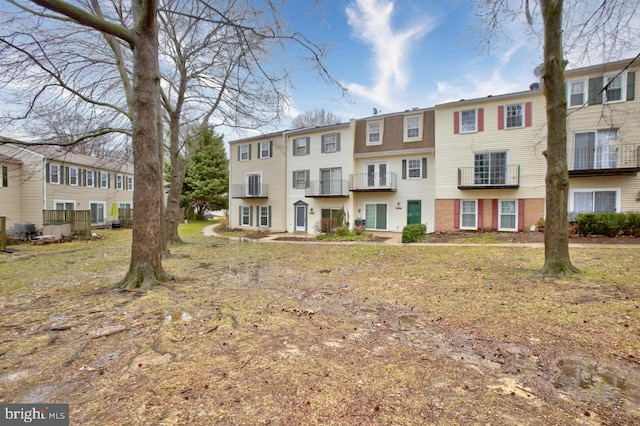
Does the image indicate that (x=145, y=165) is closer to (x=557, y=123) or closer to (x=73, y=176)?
(x=557, y=123)

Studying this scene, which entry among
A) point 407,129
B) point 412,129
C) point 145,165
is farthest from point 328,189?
point 145,165

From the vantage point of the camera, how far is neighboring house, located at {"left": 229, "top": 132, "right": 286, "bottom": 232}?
74.1 ft

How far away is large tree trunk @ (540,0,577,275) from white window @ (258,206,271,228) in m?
18.7

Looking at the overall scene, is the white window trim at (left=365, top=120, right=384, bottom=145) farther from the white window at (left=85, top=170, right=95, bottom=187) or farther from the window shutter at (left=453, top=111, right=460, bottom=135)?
the white window at (left=85, top=170, right=95, bottom=187)

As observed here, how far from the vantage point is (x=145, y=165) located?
598 centimetres

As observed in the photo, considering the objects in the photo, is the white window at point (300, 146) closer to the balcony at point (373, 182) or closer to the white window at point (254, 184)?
the white window at point (254, 184)

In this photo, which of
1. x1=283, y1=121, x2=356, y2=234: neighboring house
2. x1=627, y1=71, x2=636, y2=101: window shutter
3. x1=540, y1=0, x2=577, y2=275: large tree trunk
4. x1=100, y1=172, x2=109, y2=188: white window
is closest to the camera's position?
x1=540, y1=0, x2=577, y2=275: large tree trunk

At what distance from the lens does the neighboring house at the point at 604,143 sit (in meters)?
13.8

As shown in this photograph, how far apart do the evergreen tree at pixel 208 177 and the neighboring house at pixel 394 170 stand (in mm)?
16874

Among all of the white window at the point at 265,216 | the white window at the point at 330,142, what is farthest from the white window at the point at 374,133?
the white window at the point at 265,216

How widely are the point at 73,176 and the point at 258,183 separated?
1319cm

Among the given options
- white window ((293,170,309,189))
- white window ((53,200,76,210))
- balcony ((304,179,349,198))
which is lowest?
white window ((53,200,76,210))

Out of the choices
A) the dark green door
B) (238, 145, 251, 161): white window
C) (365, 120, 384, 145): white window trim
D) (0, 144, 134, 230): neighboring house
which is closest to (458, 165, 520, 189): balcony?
the dark green door

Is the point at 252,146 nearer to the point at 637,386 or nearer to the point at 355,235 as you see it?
the point at 355,235
